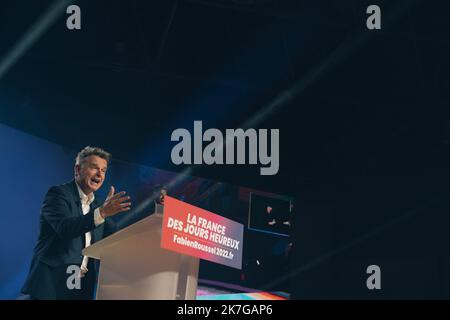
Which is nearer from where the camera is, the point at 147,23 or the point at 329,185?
the point at 147,23

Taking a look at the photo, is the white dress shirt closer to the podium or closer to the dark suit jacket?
the dark suit jacket

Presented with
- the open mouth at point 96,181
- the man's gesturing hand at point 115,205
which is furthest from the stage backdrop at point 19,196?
the man's gesturing hand at point 115,205

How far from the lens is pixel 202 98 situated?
580 cm

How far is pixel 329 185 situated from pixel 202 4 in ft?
9.08

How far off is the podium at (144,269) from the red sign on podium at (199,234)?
53mm

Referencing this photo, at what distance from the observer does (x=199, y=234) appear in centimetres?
216

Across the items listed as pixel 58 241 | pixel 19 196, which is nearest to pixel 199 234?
pixel 58 241

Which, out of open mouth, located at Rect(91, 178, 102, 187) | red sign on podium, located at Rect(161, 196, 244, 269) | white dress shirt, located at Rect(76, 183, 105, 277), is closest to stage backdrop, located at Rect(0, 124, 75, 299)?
white dress shirt, located at Rect(76, 183, 105, 277)

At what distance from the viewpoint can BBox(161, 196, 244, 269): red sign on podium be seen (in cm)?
202

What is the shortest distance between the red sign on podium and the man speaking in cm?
42

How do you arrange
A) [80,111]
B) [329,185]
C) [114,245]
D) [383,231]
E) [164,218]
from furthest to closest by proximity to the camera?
[329,185]
[383,231]
[80,111]
[114,245]
[164,218]

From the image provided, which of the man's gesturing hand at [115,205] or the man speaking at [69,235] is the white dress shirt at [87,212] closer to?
the man speaking at [69,235]
